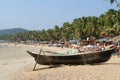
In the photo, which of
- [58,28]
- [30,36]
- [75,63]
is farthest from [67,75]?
[30,36]

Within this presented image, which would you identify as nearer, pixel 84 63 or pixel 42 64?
pixel 84 63

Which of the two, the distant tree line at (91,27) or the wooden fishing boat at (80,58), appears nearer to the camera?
the wooden fishing boat at (80,58)

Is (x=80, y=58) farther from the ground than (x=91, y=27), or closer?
closer

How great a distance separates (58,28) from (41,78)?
94.3 m

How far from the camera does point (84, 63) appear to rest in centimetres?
2069

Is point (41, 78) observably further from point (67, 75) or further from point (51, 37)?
point (51, 37)

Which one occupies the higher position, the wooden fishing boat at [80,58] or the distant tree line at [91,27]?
the distant tree line at [91,27]

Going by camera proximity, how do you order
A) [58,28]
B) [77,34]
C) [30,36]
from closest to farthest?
[77,34] → [58,28] → [30,36]

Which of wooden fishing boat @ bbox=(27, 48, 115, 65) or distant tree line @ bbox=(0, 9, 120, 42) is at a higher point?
distant tree line @ bbox=(0, 9, 120, 42)

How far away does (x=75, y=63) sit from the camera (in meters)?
20.7

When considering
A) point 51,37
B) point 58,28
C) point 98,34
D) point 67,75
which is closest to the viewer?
point 67,75

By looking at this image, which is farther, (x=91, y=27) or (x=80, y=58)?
(x=91, y=27)

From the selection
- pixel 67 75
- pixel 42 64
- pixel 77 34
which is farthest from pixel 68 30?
pixel 67 75

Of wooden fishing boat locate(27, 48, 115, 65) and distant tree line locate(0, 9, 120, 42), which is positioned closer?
wooden fishing boat locate(27, 48, 115, 65)
